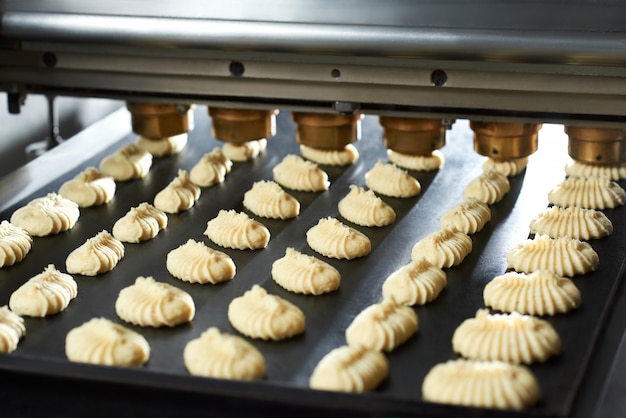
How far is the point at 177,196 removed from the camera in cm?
285

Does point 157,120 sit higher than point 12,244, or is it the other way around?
point 157,120

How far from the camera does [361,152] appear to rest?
330 cm

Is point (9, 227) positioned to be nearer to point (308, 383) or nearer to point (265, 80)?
point (265, 80)

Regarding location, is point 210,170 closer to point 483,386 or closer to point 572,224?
point 572,224

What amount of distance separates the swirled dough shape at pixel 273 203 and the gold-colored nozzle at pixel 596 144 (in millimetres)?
814

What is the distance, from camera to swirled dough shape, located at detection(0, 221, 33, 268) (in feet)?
8.32

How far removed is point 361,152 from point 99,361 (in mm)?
1489

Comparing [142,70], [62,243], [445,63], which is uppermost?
[445,63]

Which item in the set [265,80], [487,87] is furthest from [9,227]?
[487,87]

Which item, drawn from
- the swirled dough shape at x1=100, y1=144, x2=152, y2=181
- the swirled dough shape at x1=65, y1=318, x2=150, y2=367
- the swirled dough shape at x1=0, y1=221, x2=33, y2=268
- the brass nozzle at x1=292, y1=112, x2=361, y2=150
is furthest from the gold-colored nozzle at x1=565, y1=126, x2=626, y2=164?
the swirled dough shape at x1=0, y1=221, x2=33, y2=268

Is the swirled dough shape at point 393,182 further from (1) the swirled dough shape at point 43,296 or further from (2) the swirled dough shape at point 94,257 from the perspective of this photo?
(1) the swirled dough shape at point 43,296

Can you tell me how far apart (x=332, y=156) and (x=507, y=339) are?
1265mm

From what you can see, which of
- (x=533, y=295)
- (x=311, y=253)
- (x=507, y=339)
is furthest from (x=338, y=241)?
(x=507, y=339)

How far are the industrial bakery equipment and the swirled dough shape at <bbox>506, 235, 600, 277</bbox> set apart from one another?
0.07 meters
